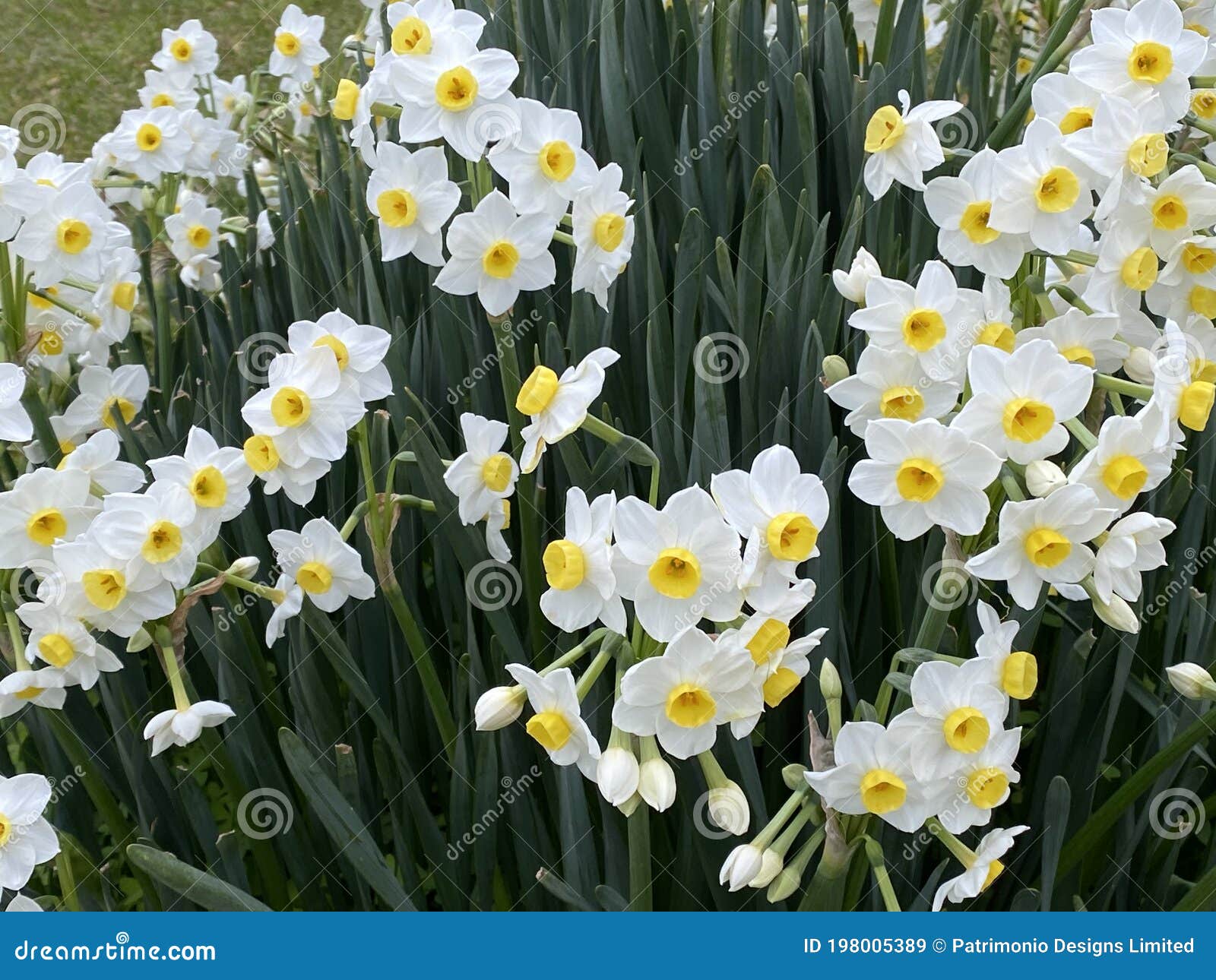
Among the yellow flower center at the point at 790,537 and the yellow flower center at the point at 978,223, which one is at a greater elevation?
the yellow flower center at the point at 978,223

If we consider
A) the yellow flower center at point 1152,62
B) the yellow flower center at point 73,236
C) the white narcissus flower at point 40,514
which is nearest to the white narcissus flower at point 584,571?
the white narcissus flower at point 40,514

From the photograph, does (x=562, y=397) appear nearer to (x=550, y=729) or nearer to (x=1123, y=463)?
(x=550, y=729)

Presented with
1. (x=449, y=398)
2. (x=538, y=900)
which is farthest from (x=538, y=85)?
(x=538, y=900)

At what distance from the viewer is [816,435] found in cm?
139

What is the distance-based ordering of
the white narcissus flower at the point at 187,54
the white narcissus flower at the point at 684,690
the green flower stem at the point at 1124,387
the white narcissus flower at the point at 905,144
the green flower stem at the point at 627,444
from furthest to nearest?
the white narcissus flower at the point at 187,54, the white narcissus flower at the point at 905,144, the green flower stem at the point at 627,444, the green flower stem at the point at 1124,387, the white narcissus flower at the point at 684,690

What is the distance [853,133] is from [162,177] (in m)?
1.56

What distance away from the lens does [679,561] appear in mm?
916

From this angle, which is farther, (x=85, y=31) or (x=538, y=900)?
(x=85, y=31)

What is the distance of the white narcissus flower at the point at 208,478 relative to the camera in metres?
1.25

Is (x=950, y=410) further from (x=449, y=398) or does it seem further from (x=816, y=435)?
(x=449, y=398)

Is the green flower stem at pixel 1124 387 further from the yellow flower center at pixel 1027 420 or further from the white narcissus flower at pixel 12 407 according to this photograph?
the white narcissus flower at pixel 12 407

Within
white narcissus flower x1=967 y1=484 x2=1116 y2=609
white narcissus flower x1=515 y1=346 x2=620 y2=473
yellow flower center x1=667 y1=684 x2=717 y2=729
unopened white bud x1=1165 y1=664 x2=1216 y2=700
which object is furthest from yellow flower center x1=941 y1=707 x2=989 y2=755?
white narcissus flower x1=515 y1=346 x2=620 y2=473

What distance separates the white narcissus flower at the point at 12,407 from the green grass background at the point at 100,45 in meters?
4.43

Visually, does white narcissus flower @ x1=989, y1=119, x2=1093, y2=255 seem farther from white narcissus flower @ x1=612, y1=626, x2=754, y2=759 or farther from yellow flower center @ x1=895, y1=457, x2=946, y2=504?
white narcissus flower @ x1=612, y1=626, x2=754, y2=759
